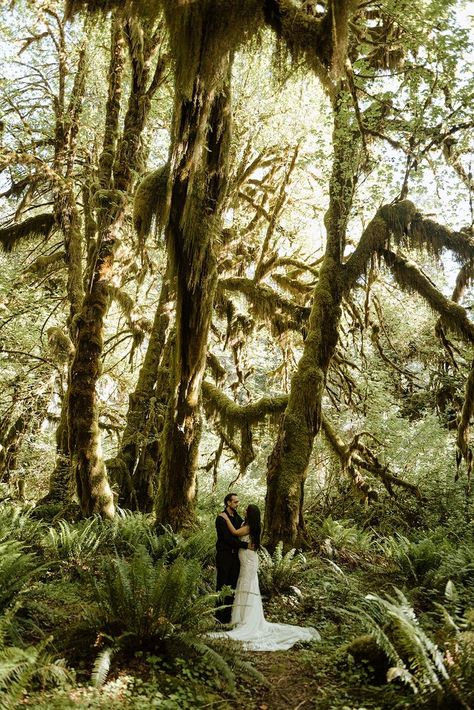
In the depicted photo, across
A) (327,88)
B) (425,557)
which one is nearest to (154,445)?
(425,557)

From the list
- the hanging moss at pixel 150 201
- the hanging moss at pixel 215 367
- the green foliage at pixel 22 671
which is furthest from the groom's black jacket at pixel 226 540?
the hanging moss at pixel 215 367

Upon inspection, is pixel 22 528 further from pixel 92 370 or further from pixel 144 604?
pixel 144 604

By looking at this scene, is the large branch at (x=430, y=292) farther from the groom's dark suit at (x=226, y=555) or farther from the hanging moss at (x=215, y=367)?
the groom's dark suit at (x=226, y=555)

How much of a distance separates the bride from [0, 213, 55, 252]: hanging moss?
7.61m

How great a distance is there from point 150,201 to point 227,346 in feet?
17.2

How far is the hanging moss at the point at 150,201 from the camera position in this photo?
693cm

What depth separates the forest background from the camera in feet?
13.3

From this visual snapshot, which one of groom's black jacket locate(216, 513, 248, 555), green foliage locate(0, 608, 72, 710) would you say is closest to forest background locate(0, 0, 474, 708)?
green foliage locate(0, 608, 72, 710)

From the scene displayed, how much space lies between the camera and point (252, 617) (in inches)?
229

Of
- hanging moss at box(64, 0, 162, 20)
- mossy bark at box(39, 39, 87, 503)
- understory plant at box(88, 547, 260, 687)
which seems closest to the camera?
understory plant at box(88, 547, 260, 687)

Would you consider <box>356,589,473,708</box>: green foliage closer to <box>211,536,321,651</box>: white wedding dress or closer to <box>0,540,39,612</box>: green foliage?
<box>211,536,321,651</box>: white wedding dress

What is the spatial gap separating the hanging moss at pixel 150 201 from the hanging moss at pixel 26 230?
4.77m

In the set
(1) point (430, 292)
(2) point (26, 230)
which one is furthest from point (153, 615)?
(2) point (26, 230)

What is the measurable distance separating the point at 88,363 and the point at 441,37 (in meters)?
6.20
